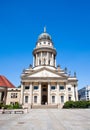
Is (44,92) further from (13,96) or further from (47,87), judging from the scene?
(13,96)

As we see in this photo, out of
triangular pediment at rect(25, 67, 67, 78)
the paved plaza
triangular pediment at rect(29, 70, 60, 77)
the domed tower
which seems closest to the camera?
the paved plaza

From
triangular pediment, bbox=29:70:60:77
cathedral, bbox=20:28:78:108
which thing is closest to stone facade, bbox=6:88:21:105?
cathedral, bbox=20:28:78:108

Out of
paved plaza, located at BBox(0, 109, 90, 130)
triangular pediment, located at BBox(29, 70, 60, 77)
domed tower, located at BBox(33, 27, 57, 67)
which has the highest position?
domed tower, located at BBox(33, 27, 57, 67)

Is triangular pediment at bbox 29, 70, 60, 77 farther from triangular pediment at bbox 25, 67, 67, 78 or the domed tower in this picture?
the domed tower

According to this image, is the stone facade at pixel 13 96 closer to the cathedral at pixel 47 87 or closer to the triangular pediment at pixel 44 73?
the cathedral at pixel 47 87

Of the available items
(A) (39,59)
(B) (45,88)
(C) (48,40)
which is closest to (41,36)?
(C) (48,40)

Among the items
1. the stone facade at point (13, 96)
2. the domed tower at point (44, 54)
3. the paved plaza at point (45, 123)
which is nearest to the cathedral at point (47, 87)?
the stone facade at point (13, 96)

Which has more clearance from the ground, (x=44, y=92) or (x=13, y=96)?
(x=44, y=92)

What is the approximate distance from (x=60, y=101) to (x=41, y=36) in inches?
1223

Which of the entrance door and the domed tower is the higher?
the domed tower

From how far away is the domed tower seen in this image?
207ft

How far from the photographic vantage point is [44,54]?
64.3 meters

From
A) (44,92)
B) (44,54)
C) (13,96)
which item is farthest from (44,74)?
(13,96)

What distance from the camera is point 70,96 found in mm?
54844
